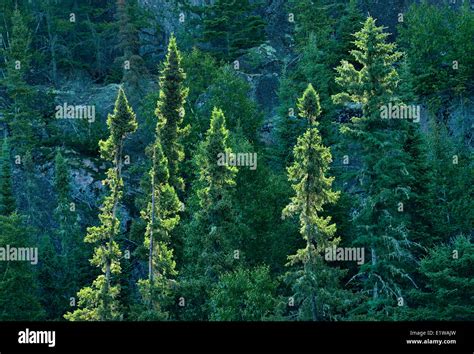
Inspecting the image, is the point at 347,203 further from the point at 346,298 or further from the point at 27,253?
the point at 27,253

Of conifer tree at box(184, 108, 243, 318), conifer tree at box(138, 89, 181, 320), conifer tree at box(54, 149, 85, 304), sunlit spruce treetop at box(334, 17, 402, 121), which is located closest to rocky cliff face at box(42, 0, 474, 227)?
conifer tree at box(54, 149, 85, 304)

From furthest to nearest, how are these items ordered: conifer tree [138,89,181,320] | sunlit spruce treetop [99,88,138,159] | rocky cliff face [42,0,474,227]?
rocky cliff face [42,0,474,227] < sunlit spruce treetop [99,88,138,159] < conifer tree [138,89,181,320]

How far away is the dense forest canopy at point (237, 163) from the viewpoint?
166 ft

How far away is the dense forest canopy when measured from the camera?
5066 cm

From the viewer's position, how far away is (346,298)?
49375mm

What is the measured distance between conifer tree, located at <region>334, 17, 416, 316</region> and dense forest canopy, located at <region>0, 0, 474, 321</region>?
0.11m

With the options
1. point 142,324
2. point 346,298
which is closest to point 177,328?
point 142,324

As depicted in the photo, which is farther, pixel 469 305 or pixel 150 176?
pixel 150 176

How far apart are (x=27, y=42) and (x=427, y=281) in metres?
43.7

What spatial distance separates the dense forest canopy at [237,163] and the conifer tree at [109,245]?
0.12m

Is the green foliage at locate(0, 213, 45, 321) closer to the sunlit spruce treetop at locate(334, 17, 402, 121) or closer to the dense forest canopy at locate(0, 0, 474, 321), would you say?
the dense forest canopy at locate(0, 0, 474, 321)

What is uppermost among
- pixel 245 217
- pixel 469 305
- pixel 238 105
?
pixel 238 105

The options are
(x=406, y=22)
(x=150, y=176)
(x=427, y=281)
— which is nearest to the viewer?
(x=427, y=281)

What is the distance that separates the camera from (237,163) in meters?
58.5
